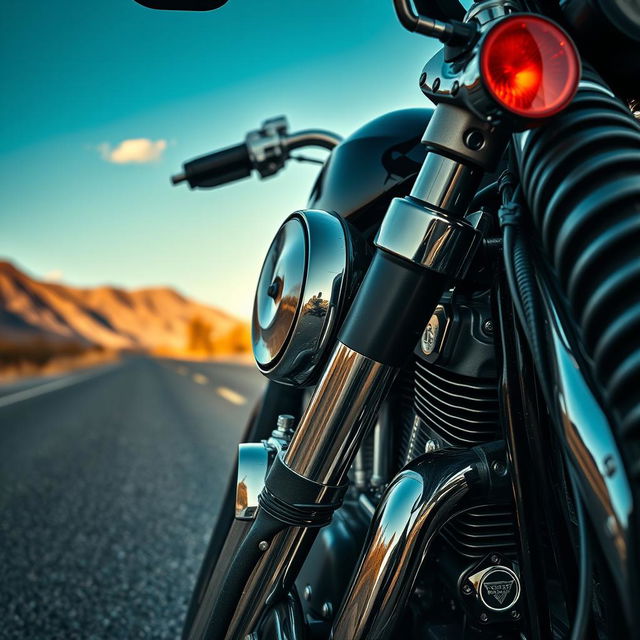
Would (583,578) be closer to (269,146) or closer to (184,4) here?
(184,4)

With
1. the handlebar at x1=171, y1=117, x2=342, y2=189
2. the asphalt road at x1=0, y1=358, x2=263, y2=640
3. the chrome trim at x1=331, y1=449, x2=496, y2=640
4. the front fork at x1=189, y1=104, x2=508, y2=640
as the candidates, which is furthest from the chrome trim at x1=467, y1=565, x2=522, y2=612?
the asphalt road at x1=0, y1=358, x2=263, y2=640

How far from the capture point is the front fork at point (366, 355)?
58 centimetres

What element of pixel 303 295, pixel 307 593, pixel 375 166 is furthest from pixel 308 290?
pixel 307 593

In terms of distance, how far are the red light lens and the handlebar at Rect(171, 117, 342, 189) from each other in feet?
3.10

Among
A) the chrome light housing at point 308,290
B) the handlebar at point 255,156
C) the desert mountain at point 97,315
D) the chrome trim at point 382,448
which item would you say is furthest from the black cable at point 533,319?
the desert mountain at point 97,315

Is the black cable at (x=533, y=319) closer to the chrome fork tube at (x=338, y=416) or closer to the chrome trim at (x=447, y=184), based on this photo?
the chrome trim at (x=447, y=184)

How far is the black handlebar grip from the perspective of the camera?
1386 millimetres

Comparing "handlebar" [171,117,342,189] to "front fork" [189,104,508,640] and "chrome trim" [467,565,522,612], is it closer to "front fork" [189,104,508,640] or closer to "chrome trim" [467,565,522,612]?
"front fork" [189,104,508,640]

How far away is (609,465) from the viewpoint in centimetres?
44

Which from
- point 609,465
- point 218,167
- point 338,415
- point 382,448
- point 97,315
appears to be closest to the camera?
point 609,465

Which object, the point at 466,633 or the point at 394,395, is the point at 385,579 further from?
the point at 394,395

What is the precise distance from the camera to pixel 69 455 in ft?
12.3

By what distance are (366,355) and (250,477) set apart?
322 millimetres

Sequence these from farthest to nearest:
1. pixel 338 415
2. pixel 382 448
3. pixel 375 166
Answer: pixel 382 448 < pixel 375 166 < pixel 338 415
